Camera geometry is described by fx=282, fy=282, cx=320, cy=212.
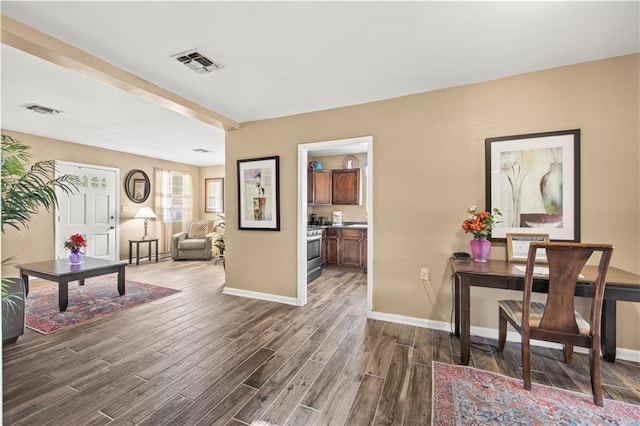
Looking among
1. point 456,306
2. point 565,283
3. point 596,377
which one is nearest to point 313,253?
point 456,306

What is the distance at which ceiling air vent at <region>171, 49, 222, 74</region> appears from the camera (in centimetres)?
230

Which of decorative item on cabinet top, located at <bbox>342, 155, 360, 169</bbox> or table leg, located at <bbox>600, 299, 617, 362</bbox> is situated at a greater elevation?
decorative item on cabinet top, located at <bbox>342, 155, 360, 169</bbox>

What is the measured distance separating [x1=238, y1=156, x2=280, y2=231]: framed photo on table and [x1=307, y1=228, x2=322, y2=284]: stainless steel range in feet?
3.38

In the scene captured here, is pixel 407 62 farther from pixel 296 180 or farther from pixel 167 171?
pixel 167 171

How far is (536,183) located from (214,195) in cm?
729

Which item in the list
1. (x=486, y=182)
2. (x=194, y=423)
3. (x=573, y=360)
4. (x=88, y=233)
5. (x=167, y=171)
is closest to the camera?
(x=194, y=423)

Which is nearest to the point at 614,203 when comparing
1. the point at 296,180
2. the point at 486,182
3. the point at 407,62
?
the point at 486,182

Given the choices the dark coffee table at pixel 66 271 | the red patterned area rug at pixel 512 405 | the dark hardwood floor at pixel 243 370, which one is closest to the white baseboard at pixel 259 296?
the dark hardwood floor at pixel 243 370

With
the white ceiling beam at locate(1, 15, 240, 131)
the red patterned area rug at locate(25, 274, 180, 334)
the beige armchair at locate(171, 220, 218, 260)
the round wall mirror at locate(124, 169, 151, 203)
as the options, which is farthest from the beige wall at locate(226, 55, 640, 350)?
the round wall mirror at locate(124, 169, 151, 203)

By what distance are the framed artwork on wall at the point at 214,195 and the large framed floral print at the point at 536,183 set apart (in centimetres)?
672

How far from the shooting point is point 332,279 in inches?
192

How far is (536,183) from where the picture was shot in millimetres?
2562

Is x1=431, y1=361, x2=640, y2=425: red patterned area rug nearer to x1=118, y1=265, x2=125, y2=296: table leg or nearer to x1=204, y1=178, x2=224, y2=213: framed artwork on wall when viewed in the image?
x1=118, y1=265, x2=125, y2=296: table leg

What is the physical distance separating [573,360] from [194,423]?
2.86 m
